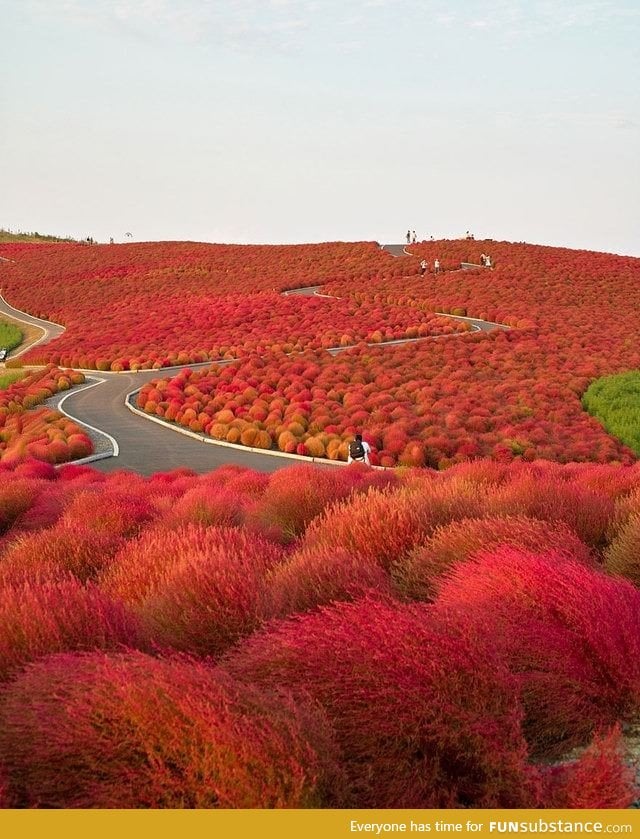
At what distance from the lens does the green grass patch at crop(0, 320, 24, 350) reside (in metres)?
44.7

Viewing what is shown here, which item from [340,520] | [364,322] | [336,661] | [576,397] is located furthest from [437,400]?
[336,661]

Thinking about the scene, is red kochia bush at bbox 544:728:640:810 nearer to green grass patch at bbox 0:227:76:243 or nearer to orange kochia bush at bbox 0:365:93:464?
orange kochia bush at bbox 0:365:93:464

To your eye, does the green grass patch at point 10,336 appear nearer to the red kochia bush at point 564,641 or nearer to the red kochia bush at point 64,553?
the red kochia bush at point 64,553

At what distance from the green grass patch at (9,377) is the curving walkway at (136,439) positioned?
2656 mm

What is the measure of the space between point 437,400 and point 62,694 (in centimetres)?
2260

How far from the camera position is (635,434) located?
77.1 feet

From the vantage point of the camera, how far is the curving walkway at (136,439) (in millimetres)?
19156

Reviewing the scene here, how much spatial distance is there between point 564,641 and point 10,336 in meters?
45.9

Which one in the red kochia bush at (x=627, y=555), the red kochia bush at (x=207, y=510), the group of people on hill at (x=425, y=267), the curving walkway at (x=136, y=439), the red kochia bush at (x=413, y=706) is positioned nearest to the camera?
the red kochia bush at (x=413, y=706)

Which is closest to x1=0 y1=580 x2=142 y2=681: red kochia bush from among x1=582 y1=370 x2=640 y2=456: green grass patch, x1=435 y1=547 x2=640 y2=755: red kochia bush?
x1=435 y1=547 x2=640 y2=755: red kochia bush

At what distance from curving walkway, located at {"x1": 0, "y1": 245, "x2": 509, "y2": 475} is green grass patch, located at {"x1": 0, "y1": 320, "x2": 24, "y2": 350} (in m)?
14.7

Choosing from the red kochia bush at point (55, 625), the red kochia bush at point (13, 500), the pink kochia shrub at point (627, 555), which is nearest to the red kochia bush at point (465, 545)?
the pink kochia shrub at point (627, 555)

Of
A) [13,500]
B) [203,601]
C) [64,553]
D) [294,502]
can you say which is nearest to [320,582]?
[203,601]

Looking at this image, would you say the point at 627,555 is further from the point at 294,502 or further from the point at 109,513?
the point at 109,513
